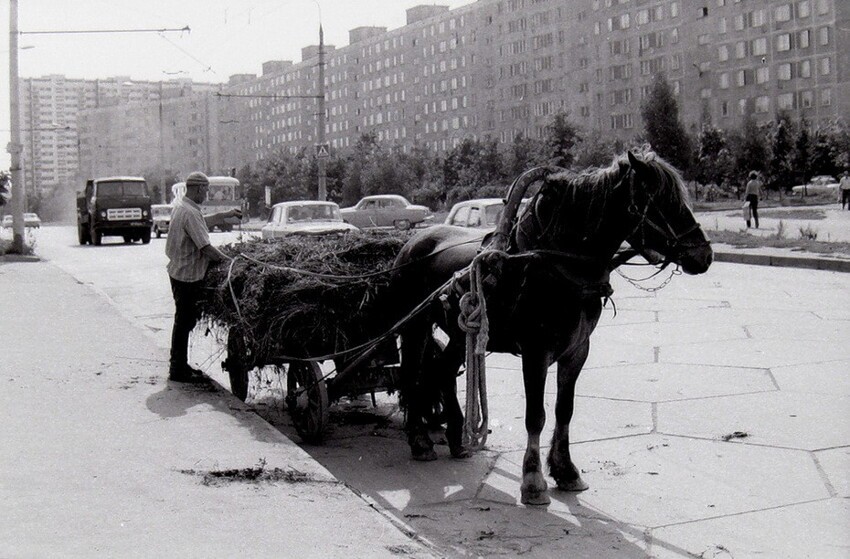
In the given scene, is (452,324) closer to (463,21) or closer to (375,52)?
(463,21)

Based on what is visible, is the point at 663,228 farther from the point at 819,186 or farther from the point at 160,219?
the point at 819,186

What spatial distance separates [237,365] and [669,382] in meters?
3.60

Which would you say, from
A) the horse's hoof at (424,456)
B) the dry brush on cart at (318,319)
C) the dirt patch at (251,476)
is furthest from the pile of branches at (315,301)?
the dirt patch at (251,476)

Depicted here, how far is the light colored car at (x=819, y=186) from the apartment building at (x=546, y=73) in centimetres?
1116

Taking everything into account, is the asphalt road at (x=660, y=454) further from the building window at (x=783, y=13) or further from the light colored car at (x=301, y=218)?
the building window at (x=783, y=13)

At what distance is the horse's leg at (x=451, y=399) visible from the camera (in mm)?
6742

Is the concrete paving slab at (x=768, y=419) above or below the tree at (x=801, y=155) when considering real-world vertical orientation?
below

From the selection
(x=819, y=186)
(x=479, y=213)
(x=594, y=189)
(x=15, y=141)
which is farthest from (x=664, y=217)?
(x=819, y=186)

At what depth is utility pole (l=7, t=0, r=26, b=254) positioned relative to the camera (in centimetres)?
3034

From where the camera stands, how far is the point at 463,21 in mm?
119750

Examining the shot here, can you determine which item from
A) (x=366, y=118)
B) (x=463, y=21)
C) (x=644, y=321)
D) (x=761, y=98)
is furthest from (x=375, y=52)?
(x=644, y=321)

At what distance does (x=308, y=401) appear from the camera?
24.0ft

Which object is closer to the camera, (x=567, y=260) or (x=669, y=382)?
(x=567, y=260)

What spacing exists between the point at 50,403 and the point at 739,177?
63919 millimetres
